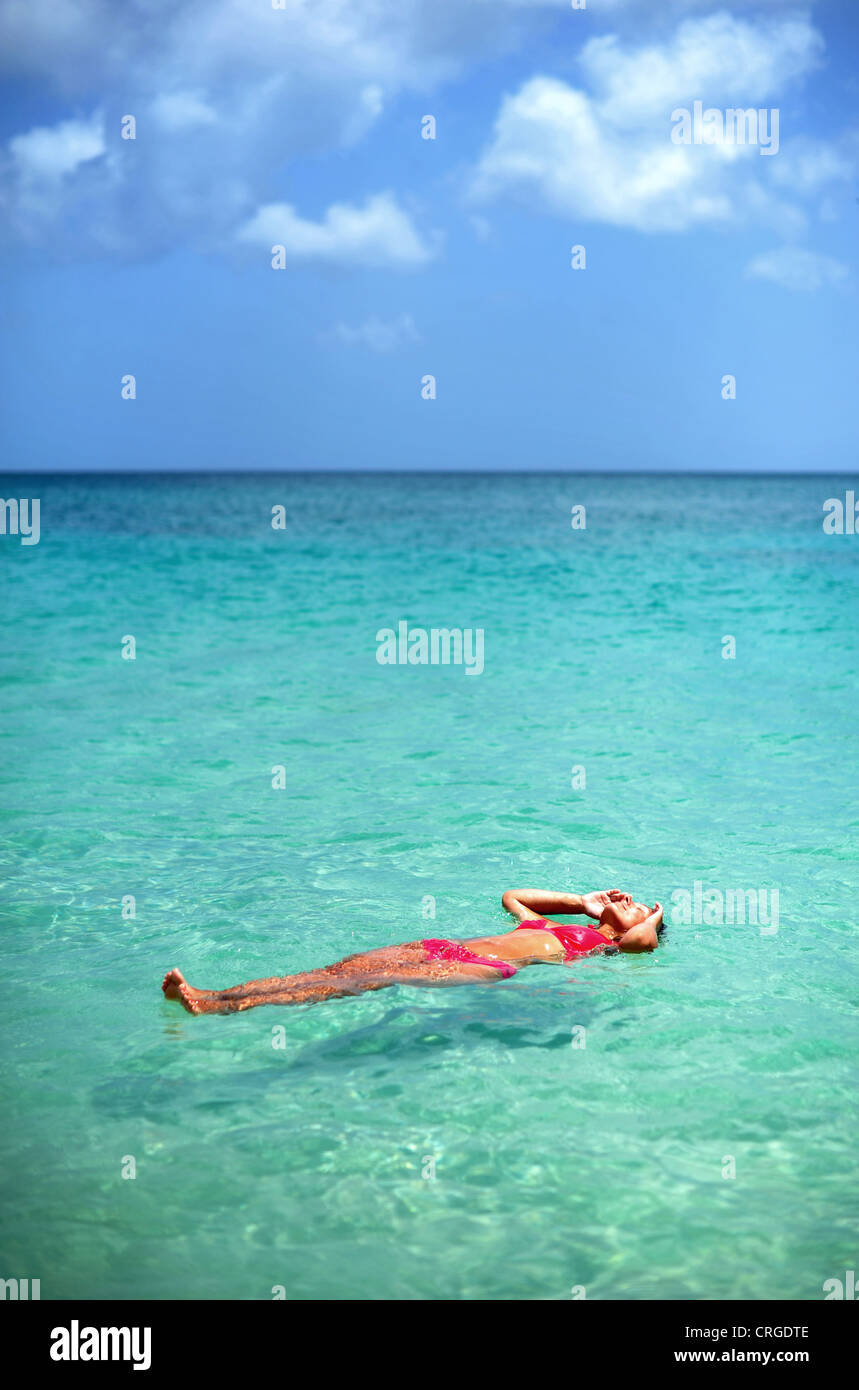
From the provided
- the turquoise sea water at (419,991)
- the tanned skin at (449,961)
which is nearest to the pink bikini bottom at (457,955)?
the tanned skin at (449,961)

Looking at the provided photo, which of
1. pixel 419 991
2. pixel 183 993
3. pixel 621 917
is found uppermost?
pixel 621 917

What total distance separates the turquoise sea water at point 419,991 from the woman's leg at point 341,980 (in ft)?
0.36

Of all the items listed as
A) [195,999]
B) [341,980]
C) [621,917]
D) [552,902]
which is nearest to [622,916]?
[621,917]

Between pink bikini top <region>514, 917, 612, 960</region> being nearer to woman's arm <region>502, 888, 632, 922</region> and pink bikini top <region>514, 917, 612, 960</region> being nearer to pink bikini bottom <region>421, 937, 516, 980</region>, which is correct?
woman's arm <region>502, 888, 632, 922</region>

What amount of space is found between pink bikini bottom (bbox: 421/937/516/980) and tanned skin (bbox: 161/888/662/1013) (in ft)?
0.10

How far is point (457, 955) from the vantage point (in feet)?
22.8

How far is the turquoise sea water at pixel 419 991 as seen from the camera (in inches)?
183

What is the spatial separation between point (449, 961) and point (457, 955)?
77mm

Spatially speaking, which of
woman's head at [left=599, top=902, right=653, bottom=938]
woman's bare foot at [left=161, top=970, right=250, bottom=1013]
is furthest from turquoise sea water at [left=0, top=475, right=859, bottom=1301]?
woman's head at [left=599, top=902, right=653, bottom=938]

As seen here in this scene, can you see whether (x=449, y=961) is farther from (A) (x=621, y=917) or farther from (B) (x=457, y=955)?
(A) (x=621, y=917)

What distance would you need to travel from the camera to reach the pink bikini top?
24.0 ft

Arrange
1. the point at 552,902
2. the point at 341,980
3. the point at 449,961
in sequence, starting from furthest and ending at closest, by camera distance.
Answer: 1. the point at 552,902
2. the point at 449,961
3. the point at 341,980

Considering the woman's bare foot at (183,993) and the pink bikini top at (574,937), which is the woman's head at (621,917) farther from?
the woman's bare foot at (183,993)
